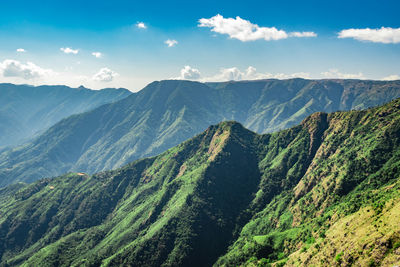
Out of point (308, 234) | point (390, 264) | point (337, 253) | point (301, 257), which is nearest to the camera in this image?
point (390, 264)

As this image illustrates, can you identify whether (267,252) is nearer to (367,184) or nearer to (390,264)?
(367,184)

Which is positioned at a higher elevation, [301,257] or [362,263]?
[362,263]

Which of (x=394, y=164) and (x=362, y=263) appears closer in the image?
(x=362, y=263)

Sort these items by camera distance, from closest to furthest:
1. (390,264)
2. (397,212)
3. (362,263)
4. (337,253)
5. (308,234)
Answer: (390,264) → (362,263) → (397,212) → (337,253) → (308,234)

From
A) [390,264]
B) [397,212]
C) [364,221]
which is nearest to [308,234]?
[364,221]

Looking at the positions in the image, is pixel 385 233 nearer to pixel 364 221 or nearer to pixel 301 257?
pixel 364 221

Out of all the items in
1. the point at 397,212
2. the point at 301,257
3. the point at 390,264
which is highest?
the point at 397,212

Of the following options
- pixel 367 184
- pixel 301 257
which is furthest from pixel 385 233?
pixel 367 184

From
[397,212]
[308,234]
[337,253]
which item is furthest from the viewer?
[308,234]

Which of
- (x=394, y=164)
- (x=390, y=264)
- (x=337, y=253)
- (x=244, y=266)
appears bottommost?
(x=244, y=266)

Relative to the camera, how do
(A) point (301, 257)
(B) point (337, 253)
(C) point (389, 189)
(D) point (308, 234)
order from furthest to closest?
(D) point (308, 234)
(C) point (389, 189)
(A) point (301, 257)
(B) point (337, 253)
